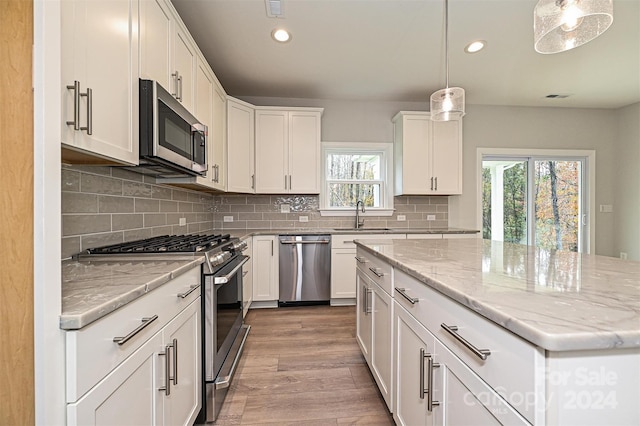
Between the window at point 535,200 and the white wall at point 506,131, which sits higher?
the white wall at point 506,131

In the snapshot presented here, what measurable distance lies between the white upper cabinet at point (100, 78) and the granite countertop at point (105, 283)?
46 centimetres

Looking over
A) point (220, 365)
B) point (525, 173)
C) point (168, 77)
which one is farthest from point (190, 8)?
point (525, 173)

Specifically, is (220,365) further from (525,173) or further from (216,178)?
(525,173)

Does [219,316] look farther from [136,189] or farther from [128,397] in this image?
[136,189]

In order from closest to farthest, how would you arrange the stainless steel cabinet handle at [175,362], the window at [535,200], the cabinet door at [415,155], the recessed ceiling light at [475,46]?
the stainless steel cabinet handle at [175,362] < the recessed ceiling light at [475,46] < the cabinet door at [415,155] < the window at [535,200]

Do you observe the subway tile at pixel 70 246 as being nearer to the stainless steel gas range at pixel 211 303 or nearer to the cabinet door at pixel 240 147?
the stainless steel gas range at pixel 211 303

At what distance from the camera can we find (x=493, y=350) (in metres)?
0.71

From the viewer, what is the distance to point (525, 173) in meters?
4.41

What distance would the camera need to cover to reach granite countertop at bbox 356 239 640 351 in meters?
0.56

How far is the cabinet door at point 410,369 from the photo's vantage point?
109 centimetres

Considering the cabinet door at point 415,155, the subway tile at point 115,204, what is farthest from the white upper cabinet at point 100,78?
the cabinet door at point 415,155

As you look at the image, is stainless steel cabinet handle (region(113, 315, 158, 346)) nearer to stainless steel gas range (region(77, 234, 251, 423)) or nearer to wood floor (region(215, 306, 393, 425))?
stainless steel gas range (region(77, 234, 251, 423))

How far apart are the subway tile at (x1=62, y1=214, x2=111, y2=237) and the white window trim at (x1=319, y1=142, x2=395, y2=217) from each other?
8.62ft

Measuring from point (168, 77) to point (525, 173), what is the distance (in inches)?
186
